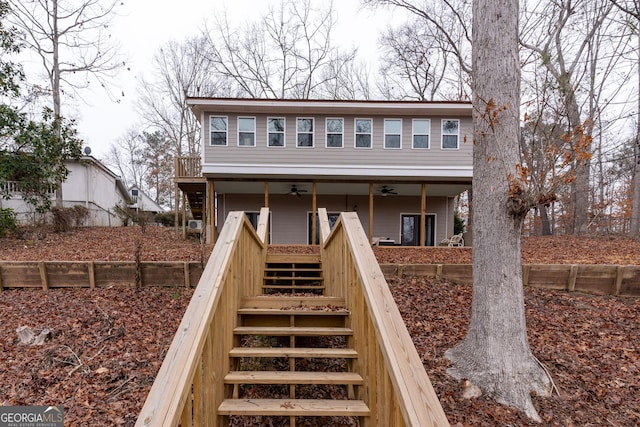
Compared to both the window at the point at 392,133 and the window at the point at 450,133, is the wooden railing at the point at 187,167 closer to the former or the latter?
the window at the point at 392,133

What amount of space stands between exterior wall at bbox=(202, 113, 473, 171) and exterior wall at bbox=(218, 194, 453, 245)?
2.44m

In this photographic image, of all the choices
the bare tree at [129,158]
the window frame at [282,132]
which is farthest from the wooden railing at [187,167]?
the bare tree at [129,158]

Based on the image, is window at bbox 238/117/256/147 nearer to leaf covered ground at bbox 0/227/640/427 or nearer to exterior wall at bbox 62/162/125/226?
leaf covered ground at bbox 0/227/640/427

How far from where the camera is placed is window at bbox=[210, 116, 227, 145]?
1020 centimetres

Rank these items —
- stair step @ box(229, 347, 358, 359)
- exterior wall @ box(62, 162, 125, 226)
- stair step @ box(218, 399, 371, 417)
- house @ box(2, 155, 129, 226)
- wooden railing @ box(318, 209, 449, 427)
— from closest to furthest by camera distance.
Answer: wooden railing @ box(318, 209, 449, 427) → stair step @ box(218, 399, 371, 417) → stair step @ box(229, 347, 358, 359) → house @ box(2, 155, 129, 226) → exterior wall @ box(62, 162, 125, 226)

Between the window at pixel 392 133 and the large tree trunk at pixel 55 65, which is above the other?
the large tree trunk at pixel 55 65

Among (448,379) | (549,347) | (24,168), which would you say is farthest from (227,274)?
(24,168)

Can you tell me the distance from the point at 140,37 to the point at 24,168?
37.4ft

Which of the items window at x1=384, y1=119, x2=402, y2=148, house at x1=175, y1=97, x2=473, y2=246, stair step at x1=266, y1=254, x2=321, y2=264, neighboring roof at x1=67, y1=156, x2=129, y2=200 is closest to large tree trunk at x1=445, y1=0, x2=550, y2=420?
stair step at x1=266, y1=254, x2=321, y2=264

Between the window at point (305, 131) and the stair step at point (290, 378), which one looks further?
the window at point (305, 131)

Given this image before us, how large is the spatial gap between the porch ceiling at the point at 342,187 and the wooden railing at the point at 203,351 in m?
8.18

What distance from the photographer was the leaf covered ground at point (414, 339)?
2.61m

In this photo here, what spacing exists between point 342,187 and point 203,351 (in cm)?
1005

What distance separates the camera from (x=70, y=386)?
278 cm
